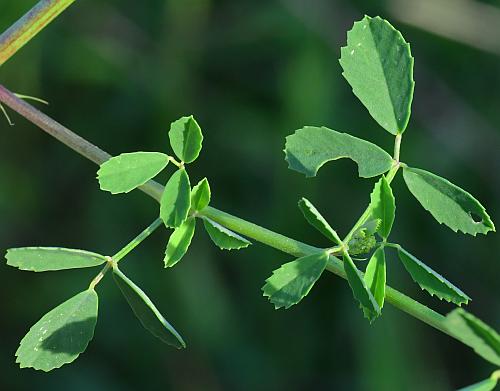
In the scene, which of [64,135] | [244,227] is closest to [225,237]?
[244,227]

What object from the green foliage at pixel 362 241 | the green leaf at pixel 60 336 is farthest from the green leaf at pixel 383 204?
the green leaf at pixel 60 336

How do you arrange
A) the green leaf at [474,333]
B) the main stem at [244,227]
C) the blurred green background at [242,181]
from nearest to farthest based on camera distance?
the green leaf at [474,333], the main stem at [244,227], the blurred green background at [242,181]

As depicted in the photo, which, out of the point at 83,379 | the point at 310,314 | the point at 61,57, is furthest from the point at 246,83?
the point at 83,379

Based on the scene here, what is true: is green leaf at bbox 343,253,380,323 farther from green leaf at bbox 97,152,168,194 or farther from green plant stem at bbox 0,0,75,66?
green plant stem at bbox 0,0,75,66

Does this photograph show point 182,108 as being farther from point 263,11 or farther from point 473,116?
point 473,116

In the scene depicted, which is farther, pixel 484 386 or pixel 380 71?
pixel 380 71

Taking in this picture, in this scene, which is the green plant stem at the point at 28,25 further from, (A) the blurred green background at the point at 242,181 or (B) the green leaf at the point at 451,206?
(A) the blurred green background at the point at 242,181

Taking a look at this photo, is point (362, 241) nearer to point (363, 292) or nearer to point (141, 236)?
point (363, 292)
